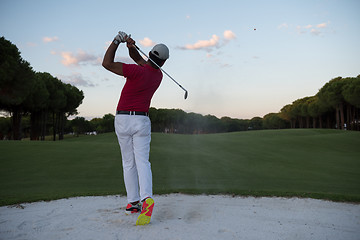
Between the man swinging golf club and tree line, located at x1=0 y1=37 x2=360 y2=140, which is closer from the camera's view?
the man swinging golf club

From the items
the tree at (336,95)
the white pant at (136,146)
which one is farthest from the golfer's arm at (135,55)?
the tree at (336,95)

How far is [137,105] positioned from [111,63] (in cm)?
68

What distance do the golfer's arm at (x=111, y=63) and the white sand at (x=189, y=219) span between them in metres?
2.07

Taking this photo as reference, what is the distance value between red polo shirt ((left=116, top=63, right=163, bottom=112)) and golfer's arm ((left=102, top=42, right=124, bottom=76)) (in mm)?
122

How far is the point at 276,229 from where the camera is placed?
12.1ft

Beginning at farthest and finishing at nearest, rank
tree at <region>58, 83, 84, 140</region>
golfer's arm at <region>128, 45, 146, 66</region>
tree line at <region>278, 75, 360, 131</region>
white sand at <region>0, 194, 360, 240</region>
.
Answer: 1. tree at <region>58, 83, 84, 140</region>
2. tree line at <region>278, 75, 360, 131</region>
3. golfer's arm at <region>128, 45, 146, 66</region>
4. white sand at <region>0, 194, 360, 240</region>

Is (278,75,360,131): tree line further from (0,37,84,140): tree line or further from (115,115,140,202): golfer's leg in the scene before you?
(115,115,140,202): golfer's leg

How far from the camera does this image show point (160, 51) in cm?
407

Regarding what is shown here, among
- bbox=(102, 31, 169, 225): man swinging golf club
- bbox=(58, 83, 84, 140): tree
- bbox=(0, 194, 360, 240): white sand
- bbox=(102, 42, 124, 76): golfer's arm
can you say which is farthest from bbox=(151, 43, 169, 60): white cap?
bbox=(58, 83, 84, 140): tree

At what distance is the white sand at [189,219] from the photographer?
3357mm

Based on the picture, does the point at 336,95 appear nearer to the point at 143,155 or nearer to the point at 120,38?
the point at 143,155

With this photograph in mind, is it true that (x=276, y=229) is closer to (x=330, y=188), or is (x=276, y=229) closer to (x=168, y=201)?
(x=168, y=201)

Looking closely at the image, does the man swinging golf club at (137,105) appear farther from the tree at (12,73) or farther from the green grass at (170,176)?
the tree at (12,73)

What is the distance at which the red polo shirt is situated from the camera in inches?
153
